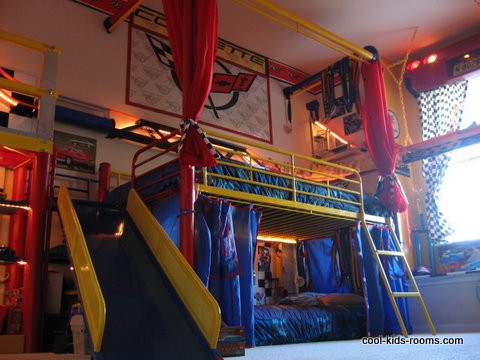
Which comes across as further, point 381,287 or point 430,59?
point 430,59

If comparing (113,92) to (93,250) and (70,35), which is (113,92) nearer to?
(70,35)

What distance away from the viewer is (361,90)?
629 centimetres

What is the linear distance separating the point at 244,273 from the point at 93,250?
1.34m

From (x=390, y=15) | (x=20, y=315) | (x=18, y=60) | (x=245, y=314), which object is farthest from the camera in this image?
(x=390, y=15)

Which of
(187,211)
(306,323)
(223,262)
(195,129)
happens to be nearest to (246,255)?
(223,262)

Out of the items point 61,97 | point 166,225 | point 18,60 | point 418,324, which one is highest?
point 18,60

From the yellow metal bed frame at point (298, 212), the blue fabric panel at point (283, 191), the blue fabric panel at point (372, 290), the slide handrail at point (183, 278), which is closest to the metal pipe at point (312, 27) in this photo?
the yellow metal bed frame at point (298, 212)

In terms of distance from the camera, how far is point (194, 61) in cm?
378

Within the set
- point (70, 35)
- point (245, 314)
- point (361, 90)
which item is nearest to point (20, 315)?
point (245, 314)

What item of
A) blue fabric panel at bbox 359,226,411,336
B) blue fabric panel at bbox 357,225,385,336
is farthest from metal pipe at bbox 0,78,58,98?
blue fabric panel at bbox 359,226,411,336

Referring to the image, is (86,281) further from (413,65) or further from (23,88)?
(413,65)

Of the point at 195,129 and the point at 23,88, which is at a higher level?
the point at 23,88

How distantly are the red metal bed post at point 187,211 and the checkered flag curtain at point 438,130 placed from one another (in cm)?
513

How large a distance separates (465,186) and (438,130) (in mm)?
1103
